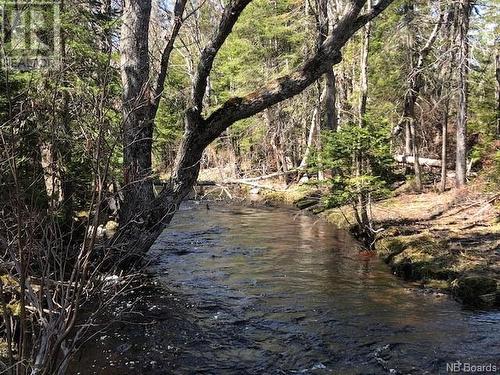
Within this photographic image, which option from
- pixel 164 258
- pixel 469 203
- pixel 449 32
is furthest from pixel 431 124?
pixel 164 258

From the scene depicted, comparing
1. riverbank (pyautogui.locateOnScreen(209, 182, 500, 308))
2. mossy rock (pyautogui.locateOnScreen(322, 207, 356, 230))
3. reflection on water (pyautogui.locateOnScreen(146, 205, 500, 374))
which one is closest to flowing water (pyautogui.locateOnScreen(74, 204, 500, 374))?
reflection on water (pyautogui.locateOnScreen(146, 205, 500, 374))

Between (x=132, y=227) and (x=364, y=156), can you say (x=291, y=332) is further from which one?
(x=364, y=156)

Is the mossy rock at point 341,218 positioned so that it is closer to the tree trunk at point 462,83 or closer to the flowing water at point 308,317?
the flowing water at point 308,317

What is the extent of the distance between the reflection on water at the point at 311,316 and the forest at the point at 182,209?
49mm

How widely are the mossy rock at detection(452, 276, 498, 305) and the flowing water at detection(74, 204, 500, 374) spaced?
0.29 meters

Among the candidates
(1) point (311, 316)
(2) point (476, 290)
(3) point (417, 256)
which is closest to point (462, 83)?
(3) point (417, 256)

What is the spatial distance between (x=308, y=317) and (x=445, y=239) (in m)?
5.38

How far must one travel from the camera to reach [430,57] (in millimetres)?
21141

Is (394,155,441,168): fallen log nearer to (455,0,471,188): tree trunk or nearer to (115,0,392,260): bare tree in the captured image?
(455,0,471,188): tree trunk

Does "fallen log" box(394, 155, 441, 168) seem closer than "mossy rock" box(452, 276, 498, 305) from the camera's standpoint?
No

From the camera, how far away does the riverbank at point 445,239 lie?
822 centimetres

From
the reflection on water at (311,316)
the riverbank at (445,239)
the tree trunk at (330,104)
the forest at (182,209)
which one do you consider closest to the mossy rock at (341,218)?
the riverbank at (445,239)

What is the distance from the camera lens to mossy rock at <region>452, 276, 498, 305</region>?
7.58 m

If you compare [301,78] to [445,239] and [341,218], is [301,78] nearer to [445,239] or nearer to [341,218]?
[445,239]
